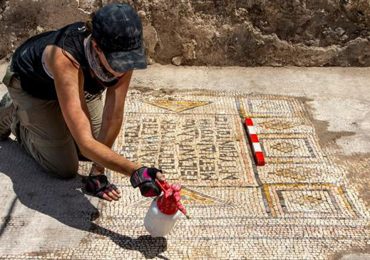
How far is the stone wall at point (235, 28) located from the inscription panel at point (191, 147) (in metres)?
0.89

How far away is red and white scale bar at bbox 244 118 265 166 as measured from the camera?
11.2 ft

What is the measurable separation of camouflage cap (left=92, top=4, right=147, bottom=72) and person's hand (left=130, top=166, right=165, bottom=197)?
0.43 m

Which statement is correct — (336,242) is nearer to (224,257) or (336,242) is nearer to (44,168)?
(224,257)

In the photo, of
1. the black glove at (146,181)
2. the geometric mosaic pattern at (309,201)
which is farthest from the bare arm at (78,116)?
the geometric mosaic pattern at (309,201)

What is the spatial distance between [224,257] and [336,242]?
52 cm

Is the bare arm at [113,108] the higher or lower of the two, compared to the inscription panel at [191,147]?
higher

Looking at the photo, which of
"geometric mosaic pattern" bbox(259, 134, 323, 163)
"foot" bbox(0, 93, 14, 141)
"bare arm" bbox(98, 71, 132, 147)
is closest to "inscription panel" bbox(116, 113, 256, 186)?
"geometric mosaic pattern" bbox(259, 134, 323, 163)

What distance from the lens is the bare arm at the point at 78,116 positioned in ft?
8.34

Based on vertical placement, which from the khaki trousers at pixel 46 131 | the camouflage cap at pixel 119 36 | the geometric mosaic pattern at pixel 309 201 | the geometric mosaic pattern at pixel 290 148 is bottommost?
the geometric mosaic pattern at pixel 290 148

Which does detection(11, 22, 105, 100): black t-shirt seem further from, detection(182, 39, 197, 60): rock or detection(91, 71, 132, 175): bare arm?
detection(182, 39, 197, 60): rock

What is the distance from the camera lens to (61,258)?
2.58m


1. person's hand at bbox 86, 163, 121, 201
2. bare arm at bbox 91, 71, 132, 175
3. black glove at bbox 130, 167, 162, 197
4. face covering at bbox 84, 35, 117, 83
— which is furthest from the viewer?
person's hand at bbox 86, 163, 121, 201

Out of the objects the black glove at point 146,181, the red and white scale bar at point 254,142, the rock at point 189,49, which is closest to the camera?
the black glove at point 146,181

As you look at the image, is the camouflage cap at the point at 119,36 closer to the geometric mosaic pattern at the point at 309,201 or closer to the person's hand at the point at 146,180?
the person's hand at the point at 146,180
